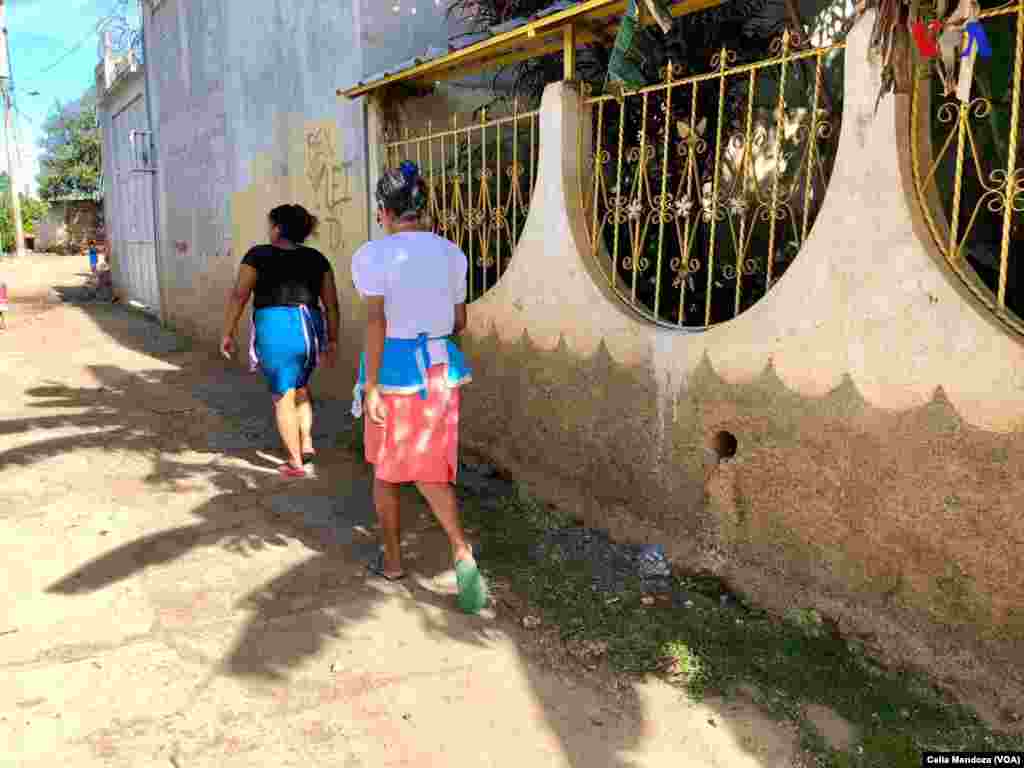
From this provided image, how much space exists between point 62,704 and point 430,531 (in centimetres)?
177

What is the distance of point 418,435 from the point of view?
3113 millimetres

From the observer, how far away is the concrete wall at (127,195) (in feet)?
40.6

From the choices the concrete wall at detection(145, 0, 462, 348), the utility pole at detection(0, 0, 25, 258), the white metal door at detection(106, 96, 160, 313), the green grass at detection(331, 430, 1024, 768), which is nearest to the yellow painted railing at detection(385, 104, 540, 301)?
the concrete wall at detection(145, 0, 462, 348)

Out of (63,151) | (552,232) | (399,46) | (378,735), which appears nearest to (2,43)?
(63,151)

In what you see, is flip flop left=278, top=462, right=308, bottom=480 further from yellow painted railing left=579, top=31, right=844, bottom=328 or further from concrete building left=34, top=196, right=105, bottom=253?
concrete building left=34, top=196, right=105, bottom=253

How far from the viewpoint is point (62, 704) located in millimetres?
2469

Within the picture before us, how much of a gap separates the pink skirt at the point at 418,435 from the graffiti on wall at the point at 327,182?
3.45 metres

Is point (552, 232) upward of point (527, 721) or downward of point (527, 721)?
upward

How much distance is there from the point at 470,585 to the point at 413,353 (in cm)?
89

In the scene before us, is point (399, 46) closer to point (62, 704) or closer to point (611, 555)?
point (611, 555)

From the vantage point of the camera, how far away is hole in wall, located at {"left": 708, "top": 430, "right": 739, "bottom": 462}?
3.27m

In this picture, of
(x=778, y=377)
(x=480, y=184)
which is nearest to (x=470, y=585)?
(x=778, y=377)

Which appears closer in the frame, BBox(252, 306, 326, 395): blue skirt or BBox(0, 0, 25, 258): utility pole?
BBox(252, 306, 326, 395): blue skirt

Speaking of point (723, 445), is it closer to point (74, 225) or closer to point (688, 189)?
point (688, 189)
